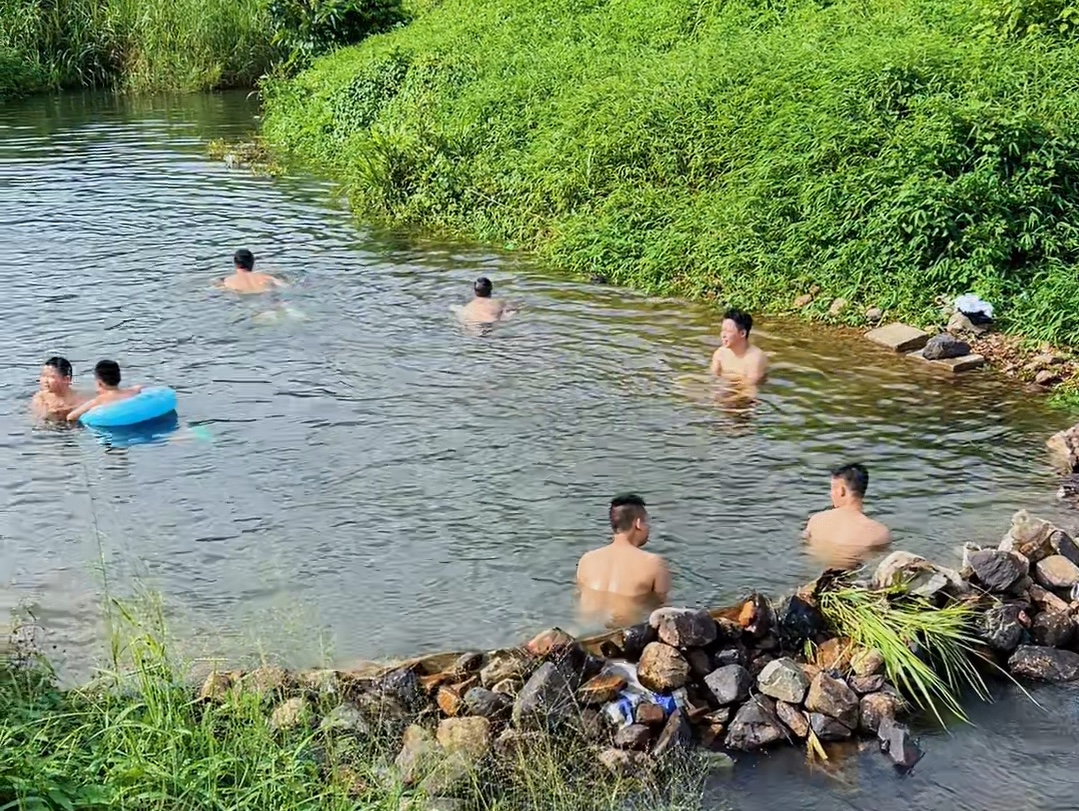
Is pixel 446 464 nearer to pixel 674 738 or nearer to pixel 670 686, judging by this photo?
pixel 670 686

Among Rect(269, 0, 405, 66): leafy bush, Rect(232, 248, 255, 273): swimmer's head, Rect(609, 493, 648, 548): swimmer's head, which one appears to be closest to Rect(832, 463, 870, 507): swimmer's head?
Rect(609, 493, 648, 548): swimmer's head

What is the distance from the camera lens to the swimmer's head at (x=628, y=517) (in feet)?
27.5

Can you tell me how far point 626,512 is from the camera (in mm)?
8391

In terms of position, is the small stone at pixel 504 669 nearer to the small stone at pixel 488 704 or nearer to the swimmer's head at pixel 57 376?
the small stone at pixel 488 704

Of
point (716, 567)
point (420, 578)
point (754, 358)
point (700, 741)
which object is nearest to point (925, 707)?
point (700, 741)

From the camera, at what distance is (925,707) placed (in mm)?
7012

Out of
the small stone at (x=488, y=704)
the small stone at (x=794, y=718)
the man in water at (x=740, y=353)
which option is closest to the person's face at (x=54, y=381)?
the man in water at (x=740, y=353)

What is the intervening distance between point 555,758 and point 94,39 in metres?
31.2

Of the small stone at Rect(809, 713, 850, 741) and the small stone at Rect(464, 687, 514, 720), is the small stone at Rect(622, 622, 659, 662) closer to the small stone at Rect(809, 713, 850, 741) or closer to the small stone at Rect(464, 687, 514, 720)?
the small stone at Rect(464, 687, 514, 720)

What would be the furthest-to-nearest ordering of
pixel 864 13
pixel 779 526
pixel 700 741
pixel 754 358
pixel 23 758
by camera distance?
pixel 864 13, pixel 754 358, pixel 779 526, pixel 700 741, pixel 23 758

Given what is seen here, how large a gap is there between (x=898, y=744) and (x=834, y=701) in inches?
15.1

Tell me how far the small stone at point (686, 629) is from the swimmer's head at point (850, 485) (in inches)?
87.7

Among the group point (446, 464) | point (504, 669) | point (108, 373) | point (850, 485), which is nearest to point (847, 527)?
point (850, 485)

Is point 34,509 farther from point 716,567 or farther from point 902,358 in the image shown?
point 902,358
